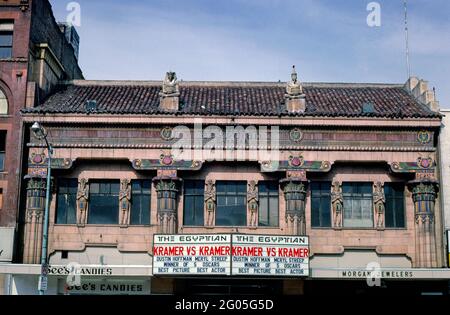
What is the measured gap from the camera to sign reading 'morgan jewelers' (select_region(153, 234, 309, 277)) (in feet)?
94.8

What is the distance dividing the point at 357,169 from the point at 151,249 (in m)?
11.0

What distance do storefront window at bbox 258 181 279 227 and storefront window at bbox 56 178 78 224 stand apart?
9277 mm

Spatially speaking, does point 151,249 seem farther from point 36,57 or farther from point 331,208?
point 36,57

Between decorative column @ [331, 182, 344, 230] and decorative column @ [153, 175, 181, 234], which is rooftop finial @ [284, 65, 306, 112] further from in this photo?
decorative column @ [153, 175, 181, 234]

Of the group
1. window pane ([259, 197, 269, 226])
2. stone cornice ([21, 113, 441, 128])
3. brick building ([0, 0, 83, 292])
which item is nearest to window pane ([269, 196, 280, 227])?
window pane ([259, 197, 269, 226])

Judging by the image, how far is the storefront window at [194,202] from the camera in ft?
104

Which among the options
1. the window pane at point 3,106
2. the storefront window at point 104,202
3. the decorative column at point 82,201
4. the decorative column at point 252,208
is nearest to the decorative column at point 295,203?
the decorative column at point 252,208

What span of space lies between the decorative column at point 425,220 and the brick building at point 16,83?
1936 centimetres

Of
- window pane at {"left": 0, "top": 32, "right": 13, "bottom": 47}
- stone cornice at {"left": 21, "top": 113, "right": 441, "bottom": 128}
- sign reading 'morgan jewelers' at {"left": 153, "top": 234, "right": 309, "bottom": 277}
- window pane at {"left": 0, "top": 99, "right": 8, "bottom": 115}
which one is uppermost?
window pane at {"left": 0, "top": 32, "right": 13, "bottom": 47}

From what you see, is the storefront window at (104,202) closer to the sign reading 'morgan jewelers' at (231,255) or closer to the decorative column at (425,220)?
the sign reading 'morgan jewelers' at (231,255)

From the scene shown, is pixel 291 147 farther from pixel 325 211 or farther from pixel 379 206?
pixel 379 206

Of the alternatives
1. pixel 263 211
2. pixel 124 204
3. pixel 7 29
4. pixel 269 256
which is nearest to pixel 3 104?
pixel 7 29

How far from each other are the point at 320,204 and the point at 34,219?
46.2 feet

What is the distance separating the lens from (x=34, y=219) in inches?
1213
